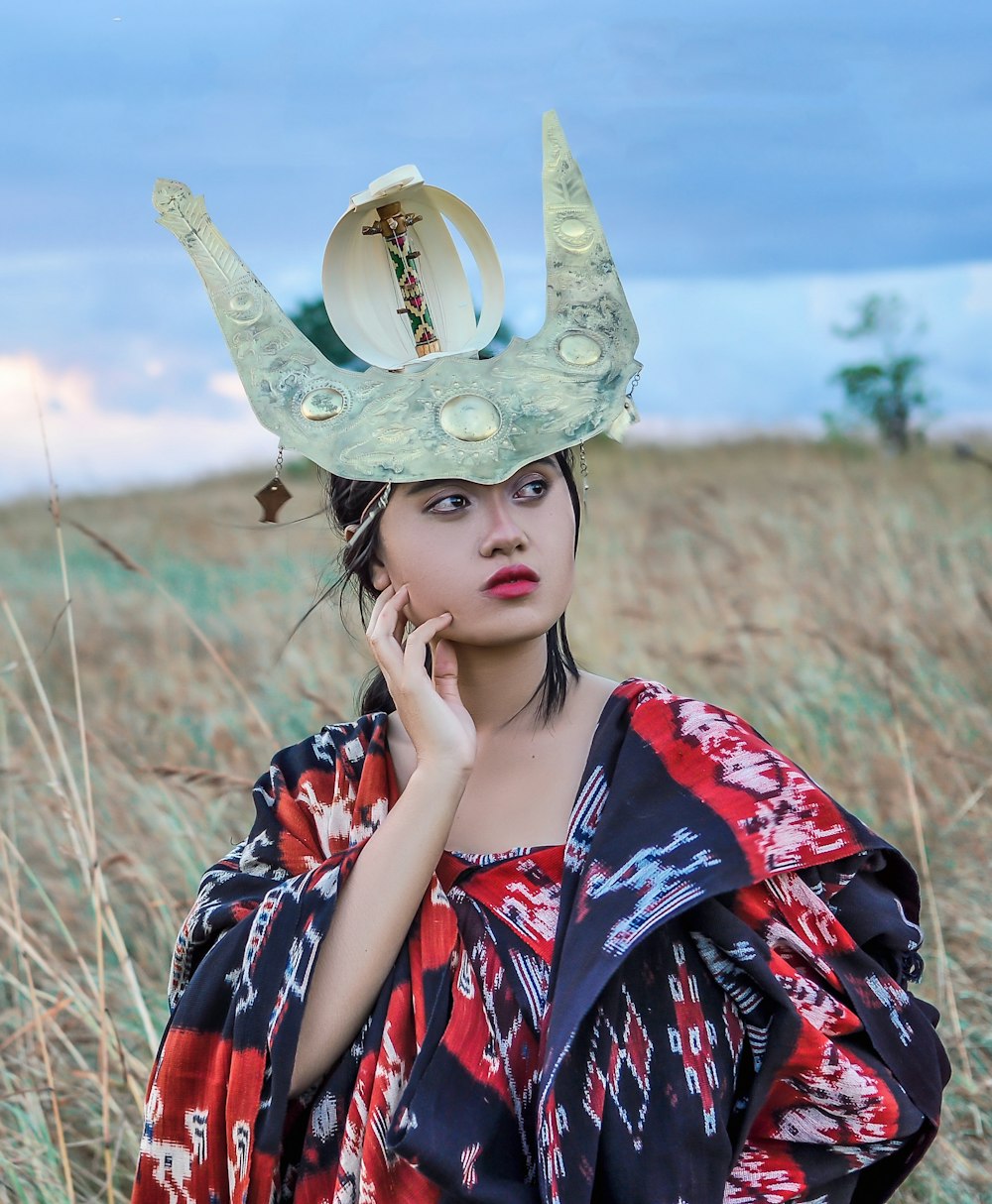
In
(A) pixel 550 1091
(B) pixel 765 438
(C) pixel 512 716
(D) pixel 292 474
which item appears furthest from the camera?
(D) pixel 292 474

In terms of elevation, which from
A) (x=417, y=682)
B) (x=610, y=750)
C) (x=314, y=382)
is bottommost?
(x=610, y=750)

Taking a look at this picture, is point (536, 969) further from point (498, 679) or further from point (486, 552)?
point (486, 552)

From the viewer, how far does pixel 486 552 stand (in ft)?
5.05

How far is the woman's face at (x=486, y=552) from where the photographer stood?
1.55 meters

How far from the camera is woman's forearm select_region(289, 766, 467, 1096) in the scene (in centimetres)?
148

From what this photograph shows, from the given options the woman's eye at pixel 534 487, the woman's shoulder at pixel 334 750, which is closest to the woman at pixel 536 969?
the woman's eye at pixel 534 487

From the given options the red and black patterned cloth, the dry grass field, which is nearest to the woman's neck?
the red and black patterned cloth

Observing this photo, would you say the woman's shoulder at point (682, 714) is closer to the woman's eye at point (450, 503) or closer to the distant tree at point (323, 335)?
the woman's eye at point (450, 503)

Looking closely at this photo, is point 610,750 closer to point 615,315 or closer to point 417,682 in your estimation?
point 417,682

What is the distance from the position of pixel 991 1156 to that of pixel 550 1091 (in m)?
1.29

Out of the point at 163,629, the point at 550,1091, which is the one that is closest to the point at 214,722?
the point at 163,629

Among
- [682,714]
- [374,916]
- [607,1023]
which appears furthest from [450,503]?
[607,1023]

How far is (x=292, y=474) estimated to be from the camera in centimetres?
1120

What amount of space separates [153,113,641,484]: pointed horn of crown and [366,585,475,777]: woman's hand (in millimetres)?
177
